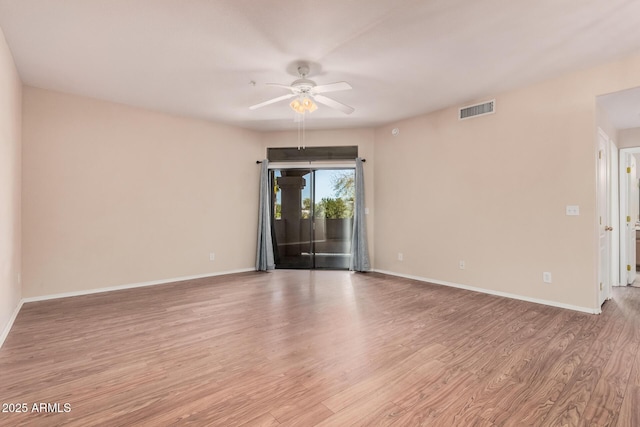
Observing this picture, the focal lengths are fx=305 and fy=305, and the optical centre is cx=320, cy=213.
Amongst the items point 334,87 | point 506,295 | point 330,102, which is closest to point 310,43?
point 334,87

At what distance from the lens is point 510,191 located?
160 inches

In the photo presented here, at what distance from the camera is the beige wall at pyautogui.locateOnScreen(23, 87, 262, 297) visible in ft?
13.0

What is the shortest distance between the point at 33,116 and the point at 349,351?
4.80 meters

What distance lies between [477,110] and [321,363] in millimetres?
3997

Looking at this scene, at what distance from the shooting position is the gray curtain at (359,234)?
575 cm

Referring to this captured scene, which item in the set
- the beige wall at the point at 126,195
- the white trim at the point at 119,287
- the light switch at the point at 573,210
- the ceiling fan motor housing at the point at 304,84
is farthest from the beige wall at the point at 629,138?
the white trim at the point at 119,287

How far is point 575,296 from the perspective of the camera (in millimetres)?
3570

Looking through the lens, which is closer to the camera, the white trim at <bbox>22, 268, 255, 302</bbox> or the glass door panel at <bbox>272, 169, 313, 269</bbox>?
the white trim at <bbox>22, 268, 255, 302</bbox>

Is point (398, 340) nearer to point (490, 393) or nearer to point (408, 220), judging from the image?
point (490, 393)

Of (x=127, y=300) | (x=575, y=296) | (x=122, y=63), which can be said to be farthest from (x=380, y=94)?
(x=127, y=300)

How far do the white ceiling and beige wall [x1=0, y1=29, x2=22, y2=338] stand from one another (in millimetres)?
266

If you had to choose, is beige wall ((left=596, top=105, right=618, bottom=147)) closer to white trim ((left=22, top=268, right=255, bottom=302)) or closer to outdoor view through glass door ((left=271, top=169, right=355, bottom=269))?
outdoor view through glass door ((left=271, top=169, right=355, bottom=269))

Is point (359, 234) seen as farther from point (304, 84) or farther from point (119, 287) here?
point (119, 287)

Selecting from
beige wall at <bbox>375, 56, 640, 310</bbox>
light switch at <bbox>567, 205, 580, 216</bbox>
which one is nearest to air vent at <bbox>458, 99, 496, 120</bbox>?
beige wall at <bbox>375, 56, 640, 310</bbox>
